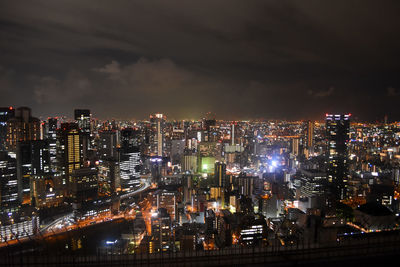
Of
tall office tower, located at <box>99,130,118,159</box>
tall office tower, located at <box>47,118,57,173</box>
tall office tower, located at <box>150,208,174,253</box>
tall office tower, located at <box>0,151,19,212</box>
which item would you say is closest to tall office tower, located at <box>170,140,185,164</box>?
tall office tower, located at <box>99,130,118,159</box>

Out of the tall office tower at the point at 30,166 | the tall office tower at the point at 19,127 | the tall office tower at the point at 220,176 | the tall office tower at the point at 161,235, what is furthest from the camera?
the tall office tower at the point at 220,176

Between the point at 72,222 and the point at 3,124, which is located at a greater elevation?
the point at 3,124

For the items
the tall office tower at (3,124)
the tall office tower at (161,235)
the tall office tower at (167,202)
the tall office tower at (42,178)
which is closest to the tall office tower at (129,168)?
the tall office tower at (42,178)

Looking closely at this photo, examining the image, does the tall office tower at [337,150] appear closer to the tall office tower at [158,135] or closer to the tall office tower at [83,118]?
the tall office tower at [158,135]

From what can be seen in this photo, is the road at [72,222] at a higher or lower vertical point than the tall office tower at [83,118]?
lower

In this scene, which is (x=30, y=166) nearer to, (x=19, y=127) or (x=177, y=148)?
(x=19, y=127)

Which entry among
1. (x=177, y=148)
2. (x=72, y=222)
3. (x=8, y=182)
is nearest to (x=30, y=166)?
(x=8, y=182)
